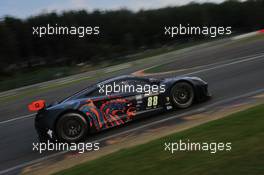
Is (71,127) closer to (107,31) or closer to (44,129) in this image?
(44,129)

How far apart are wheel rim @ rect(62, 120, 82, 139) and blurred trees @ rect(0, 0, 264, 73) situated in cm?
2881

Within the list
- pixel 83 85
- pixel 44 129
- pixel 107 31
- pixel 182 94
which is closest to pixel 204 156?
pixel 44 129

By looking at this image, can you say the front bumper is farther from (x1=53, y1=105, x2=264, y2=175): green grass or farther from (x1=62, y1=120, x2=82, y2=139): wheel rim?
(x1=53, y1=105, x2=264, y2=175): green grass

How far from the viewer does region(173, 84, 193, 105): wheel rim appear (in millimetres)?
10320

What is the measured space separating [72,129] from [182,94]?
268cm

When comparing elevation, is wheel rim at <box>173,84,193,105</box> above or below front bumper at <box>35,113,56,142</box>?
above

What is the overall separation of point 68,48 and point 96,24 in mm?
4890

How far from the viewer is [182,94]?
10.4m

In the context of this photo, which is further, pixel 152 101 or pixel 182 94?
pixel 182 94

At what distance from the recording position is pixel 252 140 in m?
6.06

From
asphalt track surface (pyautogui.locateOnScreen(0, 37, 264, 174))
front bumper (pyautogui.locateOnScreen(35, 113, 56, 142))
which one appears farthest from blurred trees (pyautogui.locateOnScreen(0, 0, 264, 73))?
front bumper (pyautogui.locateOnScreen(35, 113, 56, 142))

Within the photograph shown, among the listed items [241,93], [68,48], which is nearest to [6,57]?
[68,48]

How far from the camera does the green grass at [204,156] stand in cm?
532

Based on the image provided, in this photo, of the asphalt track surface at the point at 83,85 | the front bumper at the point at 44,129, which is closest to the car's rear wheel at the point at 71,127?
the front bumper at the point at 44,129
